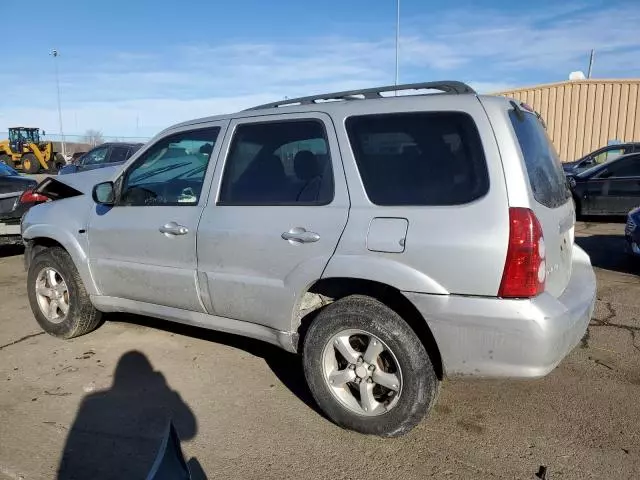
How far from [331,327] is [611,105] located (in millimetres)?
24616

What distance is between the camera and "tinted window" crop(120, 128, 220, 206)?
375 centimetres

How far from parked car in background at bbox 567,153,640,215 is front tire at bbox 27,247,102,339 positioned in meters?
9.35

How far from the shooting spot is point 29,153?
33.0 meters

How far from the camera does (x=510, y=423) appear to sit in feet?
10.4

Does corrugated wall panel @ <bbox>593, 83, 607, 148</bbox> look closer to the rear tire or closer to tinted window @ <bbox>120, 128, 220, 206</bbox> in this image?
tinted window @ <bbox>120, 128, 220, 206</bbox>

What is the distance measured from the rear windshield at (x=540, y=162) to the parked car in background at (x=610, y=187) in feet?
26.4

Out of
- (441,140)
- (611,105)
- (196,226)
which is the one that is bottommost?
(196,226)

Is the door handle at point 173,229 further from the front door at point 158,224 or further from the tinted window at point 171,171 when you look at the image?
the tinted window at point 171,171

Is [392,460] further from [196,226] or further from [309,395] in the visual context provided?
[196,226]

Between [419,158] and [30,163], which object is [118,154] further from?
[30,163]

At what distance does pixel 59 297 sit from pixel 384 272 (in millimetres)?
3169

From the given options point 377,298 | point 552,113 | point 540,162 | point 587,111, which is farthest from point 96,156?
point 587,111

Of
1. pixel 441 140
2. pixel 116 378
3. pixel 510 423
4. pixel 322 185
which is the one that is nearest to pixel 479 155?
pixel 441 140

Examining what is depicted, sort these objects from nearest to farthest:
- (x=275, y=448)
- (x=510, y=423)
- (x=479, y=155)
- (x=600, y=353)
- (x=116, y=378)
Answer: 1. (x=479, y=155)
2. (x=275, y=448)
3. (x=510, y=423)
4. (x=116, y=378)
5. (x=600, y=353)
